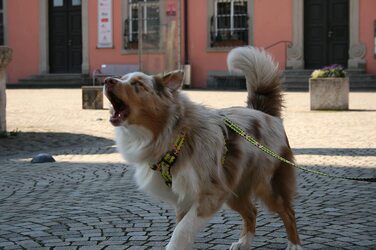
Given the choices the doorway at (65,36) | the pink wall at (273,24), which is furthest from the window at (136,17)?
the pink wall at (273,24)

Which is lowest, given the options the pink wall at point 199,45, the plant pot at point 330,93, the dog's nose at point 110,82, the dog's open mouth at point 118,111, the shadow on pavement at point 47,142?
the shadow on pavement at point 47,142

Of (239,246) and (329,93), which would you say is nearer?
(239,246)

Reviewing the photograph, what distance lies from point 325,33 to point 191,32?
604 cm

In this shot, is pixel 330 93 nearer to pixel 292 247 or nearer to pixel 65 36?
pixel 292 247

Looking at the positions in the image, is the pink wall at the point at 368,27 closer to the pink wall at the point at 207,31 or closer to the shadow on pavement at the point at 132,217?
the pink wall at the point at 207,31

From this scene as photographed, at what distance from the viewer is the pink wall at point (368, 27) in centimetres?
2620

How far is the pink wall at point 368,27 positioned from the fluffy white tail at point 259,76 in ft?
74.1

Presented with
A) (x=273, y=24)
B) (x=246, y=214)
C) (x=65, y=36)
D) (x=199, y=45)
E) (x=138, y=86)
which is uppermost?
(x=273, y=24)

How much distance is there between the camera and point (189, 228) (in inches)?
146

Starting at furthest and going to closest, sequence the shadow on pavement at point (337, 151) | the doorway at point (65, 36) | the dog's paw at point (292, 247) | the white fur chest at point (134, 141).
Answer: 1. the doorway at point (65, 36)
2. the shadow on pavement at point (337, 151)
3. the dog's paw at point (292, 247)
4. the white fur chest at point (134, 141)

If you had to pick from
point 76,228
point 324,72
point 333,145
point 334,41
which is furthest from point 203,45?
point 76,228

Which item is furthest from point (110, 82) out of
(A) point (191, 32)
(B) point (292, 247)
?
(A) point (191, 32)

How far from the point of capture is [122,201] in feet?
20.6

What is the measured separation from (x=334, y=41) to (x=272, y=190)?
23.9 meters
